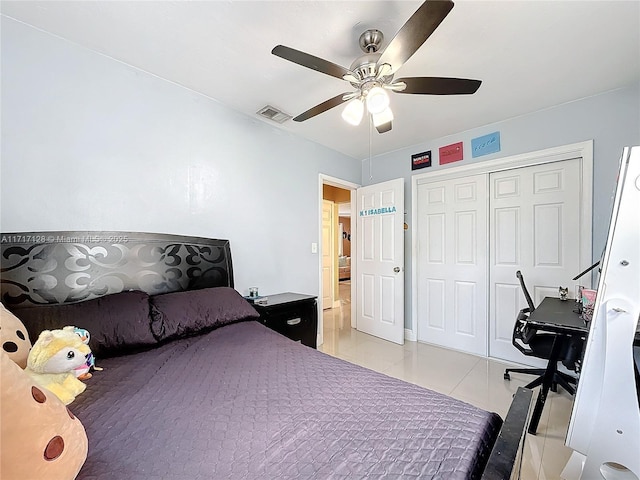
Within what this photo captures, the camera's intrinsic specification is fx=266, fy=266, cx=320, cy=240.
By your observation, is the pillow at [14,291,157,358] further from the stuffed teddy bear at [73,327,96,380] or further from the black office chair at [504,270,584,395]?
the black office chair at [504,270,584,395]

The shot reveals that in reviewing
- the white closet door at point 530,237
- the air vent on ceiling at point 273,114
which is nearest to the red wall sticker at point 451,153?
the white closet door at point 530,237

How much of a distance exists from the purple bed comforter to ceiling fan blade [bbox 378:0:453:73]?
1549 millimetres

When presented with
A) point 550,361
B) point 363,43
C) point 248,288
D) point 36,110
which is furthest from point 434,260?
point 36,110

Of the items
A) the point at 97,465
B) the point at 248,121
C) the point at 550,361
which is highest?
the point at 248,121

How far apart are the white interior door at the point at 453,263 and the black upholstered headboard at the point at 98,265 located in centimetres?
249

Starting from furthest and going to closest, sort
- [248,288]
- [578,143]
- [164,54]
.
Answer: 1. [248,288]
2. [578,143]
3. [164,54]

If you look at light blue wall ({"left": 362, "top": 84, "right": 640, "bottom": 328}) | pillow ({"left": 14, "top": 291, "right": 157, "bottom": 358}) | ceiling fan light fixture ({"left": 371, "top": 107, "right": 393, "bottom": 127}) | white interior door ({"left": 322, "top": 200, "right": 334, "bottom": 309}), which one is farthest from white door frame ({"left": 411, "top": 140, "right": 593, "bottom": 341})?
pillow ({"left": 14, "top": 291, "right": 157, "bottom": 358})

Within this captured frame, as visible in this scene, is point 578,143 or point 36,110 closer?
point 36,110

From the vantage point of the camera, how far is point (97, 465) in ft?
2.36

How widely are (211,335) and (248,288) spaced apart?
0.96 m

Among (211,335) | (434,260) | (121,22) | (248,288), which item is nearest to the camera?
(121,22)

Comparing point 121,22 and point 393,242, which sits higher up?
point 121,22

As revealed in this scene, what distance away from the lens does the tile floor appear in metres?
1.60

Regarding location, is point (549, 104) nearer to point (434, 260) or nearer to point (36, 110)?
point (434, 260)
